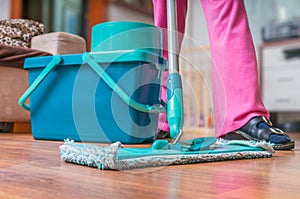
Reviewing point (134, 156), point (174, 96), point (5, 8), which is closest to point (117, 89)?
point (174, 96)

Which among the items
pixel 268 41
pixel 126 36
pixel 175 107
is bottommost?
pixel 175 107

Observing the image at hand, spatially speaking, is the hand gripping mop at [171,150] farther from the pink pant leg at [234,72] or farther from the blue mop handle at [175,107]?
the pink pant leg at [234,72]

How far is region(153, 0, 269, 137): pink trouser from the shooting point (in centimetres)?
118

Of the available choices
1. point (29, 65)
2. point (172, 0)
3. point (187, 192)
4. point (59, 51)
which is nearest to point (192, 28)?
point (59, 51)

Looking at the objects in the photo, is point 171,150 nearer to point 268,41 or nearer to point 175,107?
point 175,107

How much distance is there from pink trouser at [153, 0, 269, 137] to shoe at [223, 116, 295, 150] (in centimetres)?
2

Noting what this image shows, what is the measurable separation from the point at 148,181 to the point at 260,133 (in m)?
0.66

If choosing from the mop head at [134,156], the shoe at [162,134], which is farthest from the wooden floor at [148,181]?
the shoe at [162,134]

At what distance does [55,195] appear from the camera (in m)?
0.43

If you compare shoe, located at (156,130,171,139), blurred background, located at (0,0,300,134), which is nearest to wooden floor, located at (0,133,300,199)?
shoe, located at (156,130,171,139)

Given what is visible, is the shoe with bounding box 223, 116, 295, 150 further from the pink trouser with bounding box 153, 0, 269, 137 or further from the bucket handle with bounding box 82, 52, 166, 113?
the bucket handle with bounding box 82, 52, 166, 113

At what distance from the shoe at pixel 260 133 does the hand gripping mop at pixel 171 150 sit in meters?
0.15

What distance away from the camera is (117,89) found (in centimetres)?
112

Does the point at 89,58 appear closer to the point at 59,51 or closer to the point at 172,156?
the point at 172,156
